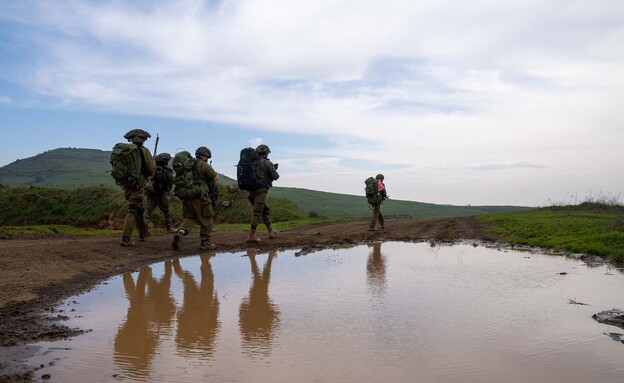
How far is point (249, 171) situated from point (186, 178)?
5.92ft

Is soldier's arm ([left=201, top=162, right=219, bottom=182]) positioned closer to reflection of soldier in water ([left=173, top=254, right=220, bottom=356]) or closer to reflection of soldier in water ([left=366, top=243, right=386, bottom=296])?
reflection of soldier in water ([left=173, top=254, right=220, bottom=356])

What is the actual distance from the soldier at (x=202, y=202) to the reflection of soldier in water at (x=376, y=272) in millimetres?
3980

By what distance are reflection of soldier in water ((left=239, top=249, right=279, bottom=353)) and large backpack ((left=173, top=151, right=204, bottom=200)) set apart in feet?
13.5

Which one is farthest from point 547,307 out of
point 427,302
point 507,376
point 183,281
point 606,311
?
point 183,281

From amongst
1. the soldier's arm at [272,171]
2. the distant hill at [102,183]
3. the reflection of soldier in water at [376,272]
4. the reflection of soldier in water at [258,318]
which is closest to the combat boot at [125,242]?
the soldier's arm at [272,171]

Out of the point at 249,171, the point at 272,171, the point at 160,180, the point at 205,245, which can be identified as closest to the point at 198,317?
the point at 205,245

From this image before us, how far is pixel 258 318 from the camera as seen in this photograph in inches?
225

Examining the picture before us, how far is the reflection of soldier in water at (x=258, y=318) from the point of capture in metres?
4.79

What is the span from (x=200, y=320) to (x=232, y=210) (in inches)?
695

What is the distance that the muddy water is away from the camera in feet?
13.3

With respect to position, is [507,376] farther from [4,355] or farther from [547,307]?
[4,355]

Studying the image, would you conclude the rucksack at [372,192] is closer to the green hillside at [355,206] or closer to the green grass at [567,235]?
the green grass at [567,235]

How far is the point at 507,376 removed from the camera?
12.9 feet

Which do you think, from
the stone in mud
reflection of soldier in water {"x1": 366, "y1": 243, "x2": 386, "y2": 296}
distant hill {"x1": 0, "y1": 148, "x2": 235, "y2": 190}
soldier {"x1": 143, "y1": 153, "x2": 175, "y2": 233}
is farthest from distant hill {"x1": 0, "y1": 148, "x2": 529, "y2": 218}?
the stone in mud
